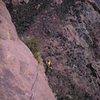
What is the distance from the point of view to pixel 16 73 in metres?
4.48

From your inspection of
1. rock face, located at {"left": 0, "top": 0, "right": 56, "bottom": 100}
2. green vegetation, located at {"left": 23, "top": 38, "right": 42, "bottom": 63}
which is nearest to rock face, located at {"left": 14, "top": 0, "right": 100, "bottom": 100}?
green vegetation, located at {"left": 23, "top": 38, "right": 42, "bottom": 63}

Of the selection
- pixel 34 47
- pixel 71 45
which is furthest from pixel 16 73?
pixel 71 45

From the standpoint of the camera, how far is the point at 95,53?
8938 mm

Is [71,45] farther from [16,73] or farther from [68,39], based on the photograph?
[16,73]

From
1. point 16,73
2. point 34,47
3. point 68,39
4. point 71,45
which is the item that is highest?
point 16,73

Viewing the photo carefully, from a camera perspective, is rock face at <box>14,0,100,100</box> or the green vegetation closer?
the green vegetation

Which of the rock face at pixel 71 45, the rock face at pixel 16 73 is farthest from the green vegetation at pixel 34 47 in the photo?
the rock face at pixel 16 73

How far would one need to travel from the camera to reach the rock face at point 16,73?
4.00 metres

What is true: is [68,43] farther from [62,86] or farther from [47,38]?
[62,86]

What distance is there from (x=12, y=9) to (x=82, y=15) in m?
3.70

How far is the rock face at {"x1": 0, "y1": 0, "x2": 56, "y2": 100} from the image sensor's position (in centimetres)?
400

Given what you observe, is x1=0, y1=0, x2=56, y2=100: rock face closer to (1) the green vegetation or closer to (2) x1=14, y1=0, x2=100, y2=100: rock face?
(1) the green vegetation

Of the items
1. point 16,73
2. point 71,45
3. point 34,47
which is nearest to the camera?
point 16,73

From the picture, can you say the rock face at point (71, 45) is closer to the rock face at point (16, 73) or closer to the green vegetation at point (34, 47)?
the green vegetation at point (34, 47)
